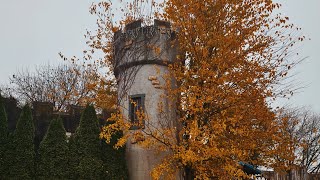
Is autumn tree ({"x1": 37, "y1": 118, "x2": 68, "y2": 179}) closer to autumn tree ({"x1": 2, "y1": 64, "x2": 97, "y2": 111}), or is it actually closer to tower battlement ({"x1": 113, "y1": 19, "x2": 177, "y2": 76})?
tower battlement ({"x1": 113, "y1": 19, "x2": 177, "y2": 76})

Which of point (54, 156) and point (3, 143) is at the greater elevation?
point (3, 143)

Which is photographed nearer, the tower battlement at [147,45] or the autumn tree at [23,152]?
the autumn tree at [23,152]

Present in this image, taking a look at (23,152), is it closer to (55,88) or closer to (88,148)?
(88,148)

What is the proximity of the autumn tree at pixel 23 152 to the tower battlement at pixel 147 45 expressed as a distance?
12.8ft

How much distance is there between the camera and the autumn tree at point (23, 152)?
11156 mm

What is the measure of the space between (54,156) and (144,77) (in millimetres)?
4079

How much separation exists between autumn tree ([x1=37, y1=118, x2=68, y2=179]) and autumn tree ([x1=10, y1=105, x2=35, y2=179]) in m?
0.31

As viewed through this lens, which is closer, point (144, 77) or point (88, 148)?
point (88, 148)

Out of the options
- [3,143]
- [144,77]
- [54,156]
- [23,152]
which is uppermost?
[144,77]

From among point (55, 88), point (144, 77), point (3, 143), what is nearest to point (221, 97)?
point (144, 77)

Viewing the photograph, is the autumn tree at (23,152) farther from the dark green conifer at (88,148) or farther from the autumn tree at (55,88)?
the autumn tree at (55,88)

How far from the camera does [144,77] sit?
12156 mm

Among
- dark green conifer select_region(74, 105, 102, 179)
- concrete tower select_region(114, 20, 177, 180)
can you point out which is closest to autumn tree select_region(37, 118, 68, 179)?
dark green conifer select_region(74, 105, 102, 179)

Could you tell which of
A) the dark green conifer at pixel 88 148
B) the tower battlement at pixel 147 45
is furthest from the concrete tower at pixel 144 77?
the dark green conifer at pixel 88 148
